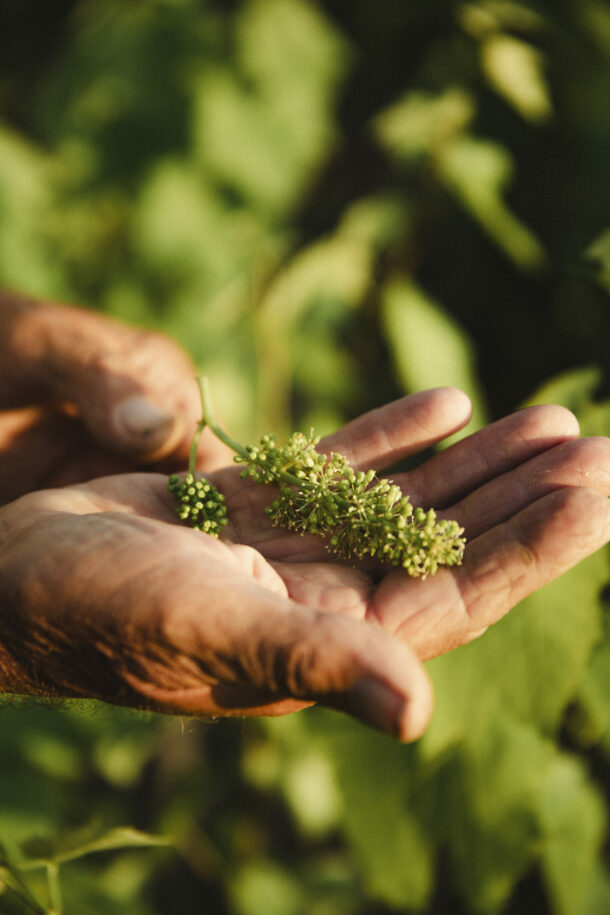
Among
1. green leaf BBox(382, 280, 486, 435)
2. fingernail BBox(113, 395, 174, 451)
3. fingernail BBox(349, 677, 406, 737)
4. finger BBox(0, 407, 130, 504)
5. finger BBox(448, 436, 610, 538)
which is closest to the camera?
fingernail BBox(349, 677, 406, 737)

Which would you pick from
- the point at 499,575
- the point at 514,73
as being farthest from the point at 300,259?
the point at 499,575

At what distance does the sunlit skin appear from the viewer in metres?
1.14

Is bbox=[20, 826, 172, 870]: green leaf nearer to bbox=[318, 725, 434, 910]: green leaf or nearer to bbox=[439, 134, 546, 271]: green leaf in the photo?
bbox=[318, 725, 434, 910]: green leaf

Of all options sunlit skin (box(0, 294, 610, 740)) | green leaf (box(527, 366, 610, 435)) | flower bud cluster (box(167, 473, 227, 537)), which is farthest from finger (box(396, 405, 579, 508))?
flower bud cluster (box(167, 473, 227, 537))

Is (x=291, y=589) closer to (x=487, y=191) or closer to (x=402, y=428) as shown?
(x=402, y=428)

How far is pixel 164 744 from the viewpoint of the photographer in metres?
3.96

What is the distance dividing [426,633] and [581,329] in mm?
1661

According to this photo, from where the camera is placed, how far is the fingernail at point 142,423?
2.17 metres

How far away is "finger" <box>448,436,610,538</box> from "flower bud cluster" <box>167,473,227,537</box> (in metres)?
0.62

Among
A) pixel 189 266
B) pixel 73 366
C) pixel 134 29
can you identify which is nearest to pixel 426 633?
pixel 73 366

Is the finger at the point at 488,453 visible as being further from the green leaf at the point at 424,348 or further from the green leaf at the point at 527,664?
the green leaf at the point at 424,348

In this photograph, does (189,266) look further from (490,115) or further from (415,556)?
(415,556)

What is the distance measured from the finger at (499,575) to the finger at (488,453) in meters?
0.24

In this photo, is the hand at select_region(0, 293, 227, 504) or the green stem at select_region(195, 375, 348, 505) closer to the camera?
the green stem at select_region(195, 375, 348, 505)
